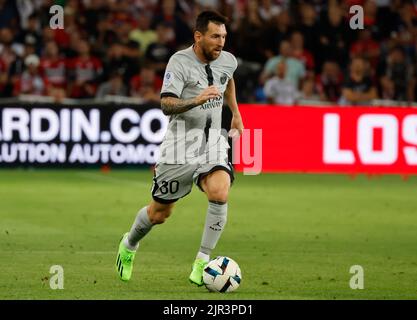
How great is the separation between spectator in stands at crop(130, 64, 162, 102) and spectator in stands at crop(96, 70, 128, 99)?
245 mm

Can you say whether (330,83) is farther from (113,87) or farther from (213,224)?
(213,224)

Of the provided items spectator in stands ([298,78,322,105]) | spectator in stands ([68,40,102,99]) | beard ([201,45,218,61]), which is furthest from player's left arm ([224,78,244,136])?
spectator in stands ([68,40,102,99])

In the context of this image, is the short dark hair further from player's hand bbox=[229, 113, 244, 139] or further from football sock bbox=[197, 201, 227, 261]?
football sock bbox=[197, 201, 227, 261]

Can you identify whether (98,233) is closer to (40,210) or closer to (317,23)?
(40,210)

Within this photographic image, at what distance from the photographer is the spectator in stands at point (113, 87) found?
22672mm

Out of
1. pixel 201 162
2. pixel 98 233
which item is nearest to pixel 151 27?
pixel 98 233

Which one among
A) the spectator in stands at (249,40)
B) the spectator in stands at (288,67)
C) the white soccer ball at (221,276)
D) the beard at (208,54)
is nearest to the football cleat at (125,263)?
the white soccer ball at (221,276)

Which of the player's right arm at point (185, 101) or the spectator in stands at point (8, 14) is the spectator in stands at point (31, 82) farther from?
the player's right arm at point (185, 101)

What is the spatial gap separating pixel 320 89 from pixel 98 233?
33.1ft

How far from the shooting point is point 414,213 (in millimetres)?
16656

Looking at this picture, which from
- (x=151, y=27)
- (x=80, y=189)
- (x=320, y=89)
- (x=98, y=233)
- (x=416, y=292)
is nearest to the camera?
(x=416, y=292)

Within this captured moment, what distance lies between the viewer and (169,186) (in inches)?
412

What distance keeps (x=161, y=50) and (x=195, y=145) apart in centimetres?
1390

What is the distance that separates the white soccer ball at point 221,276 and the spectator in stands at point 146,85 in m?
12.3
